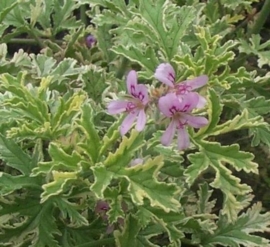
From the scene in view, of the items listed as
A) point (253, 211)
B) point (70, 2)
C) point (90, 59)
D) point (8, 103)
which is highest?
point (8, 103)

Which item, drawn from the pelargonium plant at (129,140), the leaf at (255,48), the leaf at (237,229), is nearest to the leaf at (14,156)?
the pelargonium plant at (129,140)

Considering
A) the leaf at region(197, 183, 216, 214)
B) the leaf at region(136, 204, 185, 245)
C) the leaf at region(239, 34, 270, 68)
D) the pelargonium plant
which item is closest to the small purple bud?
the pelargonium plant

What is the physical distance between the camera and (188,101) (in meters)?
1.30

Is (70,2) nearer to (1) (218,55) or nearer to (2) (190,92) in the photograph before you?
(1) (218,55)

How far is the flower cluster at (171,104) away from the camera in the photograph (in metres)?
1.30

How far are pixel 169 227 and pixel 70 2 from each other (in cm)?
89

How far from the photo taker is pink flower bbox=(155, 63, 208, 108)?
1.32m

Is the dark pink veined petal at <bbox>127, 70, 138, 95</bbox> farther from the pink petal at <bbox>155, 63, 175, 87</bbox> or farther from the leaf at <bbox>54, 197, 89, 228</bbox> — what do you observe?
the leaf at <bbox>54, 197, 89, 228</bbox>

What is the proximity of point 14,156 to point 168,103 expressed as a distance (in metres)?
0.38

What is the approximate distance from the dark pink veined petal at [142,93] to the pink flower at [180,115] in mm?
40

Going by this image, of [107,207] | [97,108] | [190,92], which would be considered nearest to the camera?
[190,92]

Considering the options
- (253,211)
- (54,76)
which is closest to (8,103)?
(54,76)

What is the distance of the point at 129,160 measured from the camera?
133 cm

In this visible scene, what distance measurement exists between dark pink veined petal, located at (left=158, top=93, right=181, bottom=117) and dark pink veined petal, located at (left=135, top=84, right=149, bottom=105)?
35 millimetres
